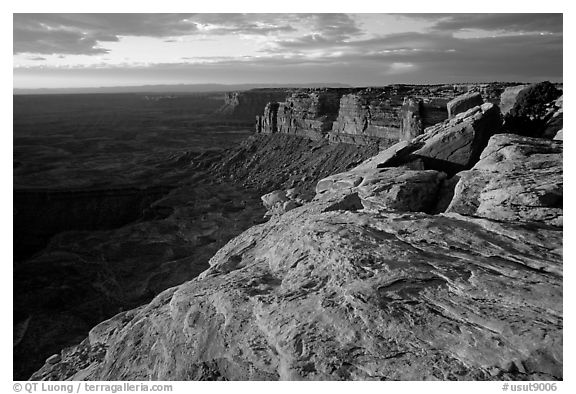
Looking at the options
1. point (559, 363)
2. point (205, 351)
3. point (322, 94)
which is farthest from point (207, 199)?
point (559, 363)

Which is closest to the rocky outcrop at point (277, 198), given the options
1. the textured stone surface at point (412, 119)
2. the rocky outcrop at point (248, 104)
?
the textured stone surface at point (412, 119)

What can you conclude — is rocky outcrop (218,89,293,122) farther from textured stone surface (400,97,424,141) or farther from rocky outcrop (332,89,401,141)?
textured stone surface (400,97,424,141)

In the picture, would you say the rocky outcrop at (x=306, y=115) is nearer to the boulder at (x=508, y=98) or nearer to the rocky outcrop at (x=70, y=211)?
the rocky outcrop at (x=70, y=211)

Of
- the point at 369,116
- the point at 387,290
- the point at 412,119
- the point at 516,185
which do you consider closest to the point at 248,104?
the point at 369,116

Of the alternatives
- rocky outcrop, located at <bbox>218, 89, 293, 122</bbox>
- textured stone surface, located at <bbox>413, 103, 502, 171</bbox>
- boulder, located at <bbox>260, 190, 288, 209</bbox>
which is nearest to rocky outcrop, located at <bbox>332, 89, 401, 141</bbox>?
boulder, located at <bbox>260, 190, 288, 209</bbox>

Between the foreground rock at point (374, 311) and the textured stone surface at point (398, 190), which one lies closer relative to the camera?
the foreground rock at point (374, 311)

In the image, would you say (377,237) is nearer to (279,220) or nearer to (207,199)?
(279,220)

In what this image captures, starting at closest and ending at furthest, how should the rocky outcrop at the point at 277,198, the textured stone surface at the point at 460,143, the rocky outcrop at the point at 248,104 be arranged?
the textured stone surface at the point at 460,143 → the rocky outcrop at the point at 277,198 → the rocky outcrop at the point at 248,104
